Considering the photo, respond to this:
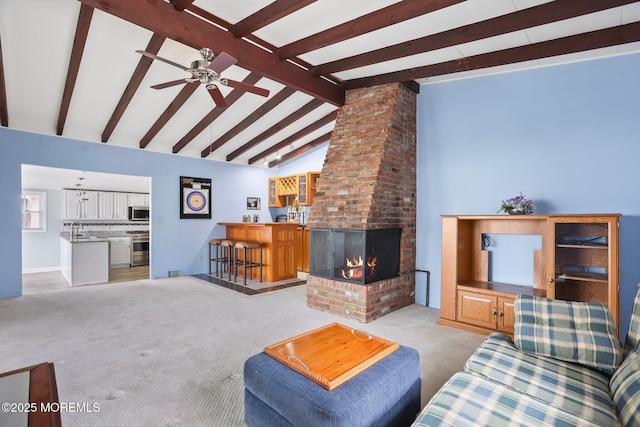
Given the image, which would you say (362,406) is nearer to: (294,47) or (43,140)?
(294,47)

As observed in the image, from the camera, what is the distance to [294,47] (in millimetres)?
3609

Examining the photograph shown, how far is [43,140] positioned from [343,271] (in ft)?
17.3

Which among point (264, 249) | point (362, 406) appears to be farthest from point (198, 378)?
point (264, 249)

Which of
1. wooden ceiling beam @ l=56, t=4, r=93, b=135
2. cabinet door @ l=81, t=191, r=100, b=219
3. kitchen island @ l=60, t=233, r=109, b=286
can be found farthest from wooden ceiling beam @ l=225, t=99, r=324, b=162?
cabinet door @ l=81, t=191, r=100, b=219

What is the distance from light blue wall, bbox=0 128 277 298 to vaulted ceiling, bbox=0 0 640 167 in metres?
0.37

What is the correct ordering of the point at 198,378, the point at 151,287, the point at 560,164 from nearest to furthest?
1. the point at 198,378
2. the point at 560,164
3. the point at 151,287

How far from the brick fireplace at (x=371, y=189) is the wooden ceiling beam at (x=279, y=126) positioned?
29.2 inches

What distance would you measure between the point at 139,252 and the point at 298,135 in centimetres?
523

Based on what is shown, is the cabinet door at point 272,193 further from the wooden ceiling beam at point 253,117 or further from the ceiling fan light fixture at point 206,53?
the ceiling fan light fixture at point 206,53

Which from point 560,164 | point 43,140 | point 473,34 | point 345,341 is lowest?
point 345,341

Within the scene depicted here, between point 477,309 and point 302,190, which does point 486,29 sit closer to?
point 477,309

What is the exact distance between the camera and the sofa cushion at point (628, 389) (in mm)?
1345

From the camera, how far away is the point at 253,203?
797cm

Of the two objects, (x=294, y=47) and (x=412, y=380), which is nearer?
(x=412, y=380)
